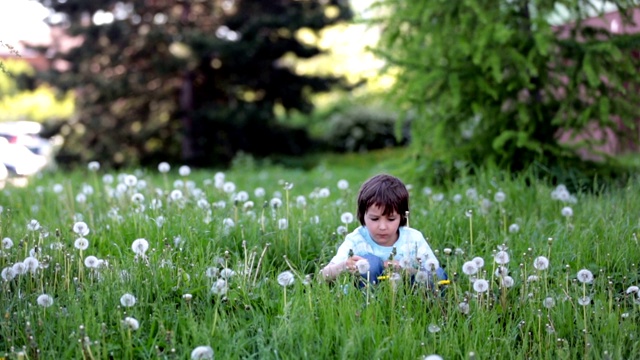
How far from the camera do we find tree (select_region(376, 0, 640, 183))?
7020mm

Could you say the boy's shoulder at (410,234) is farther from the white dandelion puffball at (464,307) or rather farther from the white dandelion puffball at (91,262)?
the white dandelion puffball at (91,262)

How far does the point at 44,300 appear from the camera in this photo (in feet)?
11.6

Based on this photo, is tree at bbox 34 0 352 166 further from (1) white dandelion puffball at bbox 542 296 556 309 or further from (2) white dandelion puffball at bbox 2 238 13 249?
(1) white dandelion puffball at bbox 542 296 556 309

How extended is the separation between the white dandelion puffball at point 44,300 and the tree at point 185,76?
10774mm

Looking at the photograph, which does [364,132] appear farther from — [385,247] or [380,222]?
[380,222]

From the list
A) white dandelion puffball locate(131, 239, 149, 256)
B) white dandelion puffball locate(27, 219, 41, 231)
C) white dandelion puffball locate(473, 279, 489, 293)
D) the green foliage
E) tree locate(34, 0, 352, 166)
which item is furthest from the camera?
the green foliage

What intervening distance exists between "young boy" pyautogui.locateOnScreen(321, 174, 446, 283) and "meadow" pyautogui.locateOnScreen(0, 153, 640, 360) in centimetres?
10

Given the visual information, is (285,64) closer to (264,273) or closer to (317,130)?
(317,130)

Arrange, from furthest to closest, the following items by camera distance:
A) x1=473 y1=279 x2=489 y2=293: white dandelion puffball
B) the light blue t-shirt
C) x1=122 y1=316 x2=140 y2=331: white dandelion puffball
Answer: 1. the light blue t-shirt
2. x1=473 y1=279 x2=489 y2=293: white dandelion puffball
3. x1=122 y1=316 x2=140 y2=331: white dandelion puffball

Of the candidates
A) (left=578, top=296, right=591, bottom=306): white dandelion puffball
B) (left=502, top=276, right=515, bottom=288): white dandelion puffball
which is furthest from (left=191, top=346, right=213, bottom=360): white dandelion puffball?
(left=578, top=296, right=591, bottom=306): white dandelion puffball

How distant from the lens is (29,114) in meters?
26.3

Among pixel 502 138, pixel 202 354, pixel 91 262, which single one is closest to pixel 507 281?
pixel 202 354

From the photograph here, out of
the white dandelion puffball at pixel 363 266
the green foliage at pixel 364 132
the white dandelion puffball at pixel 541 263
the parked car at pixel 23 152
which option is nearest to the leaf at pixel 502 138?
the white dandelion puffball at pixel 541 263

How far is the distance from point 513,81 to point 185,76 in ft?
31.3
